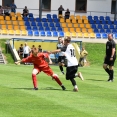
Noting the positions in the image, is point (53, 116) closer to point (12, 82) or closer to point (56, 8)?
point (12, 82)

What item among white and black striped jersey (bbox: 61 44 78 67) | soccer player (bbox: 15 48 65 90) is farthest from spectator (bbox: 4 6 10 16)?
white and black striped jersey (bbox: 61 44 78 67)

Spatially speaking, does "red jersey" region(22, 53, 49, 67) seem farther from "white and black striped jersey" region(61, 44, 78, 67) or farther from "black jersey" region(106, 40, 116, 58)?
"black jersey" region(106, 40, 116, 58)

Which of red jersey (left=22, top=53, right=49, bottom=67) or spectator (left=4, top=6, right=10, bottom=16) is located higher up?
red jersey (left=22, top=53, right=49, bottom=67)

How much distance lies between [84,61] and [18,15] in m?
11.8

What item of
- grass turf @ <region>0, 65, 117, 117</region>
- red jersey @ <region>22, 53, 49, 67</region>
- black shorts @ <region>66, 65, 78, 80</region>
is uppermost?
red jersey @ <region>22, 53, 49, 67</region>

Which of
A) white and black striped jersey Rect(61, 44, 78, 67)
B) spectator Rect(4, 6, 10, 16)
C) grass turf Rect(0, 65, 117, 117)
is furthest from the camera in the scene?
spectator Rect(4, 6, 10, 16)

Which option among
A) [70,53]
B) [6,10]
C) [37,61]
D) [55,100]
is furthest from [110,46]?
[6,10]

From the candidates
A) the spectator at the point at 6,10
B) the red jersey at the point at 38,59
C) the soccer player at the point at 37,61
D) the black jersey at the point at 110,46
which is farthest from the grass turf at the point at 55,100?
the spectator at the point at 6,10

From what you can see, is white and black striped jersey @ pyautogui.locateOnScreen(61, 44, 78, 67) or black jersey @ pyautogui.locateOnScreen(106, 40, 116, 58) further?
black jersey @ pyautogui.locateOnScreen(106, 40, 116, 58)

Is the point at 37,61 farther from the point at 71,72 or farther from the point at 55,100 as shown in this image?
the point at 55,100

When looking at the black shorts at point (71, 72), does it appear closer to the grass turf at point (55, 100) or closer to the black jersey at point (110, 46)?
the grass turf at point (55, 100)

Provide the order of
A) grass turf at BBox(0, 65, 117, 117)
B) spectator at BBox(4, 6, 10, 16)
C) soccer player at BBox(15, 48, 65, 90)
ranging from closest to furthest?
1. grass turf at BBox(0, 65, 117, 117)
2. soccer player at BBox(15, 48, 65, 90)
3. spectator at BBox(4, 6, 10, 16)

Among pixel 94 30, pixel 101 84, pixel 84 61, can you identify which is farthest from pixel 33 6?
pixel 101 84

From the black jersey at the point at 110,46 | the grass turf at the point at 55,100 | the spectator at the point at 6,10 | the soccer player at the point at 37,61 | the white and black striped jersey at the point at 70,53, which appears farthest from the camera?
the spectator at the point at 6,10
